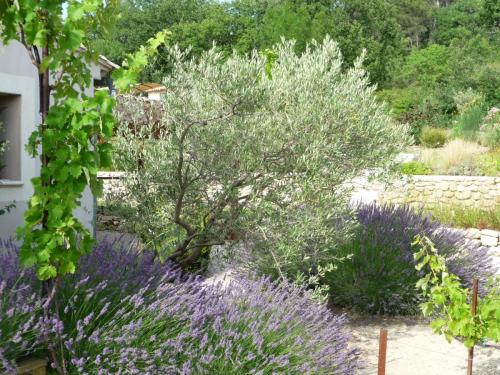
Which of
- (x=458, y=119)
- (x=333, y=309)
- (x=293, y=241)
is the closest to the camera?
(x=293, y=241)

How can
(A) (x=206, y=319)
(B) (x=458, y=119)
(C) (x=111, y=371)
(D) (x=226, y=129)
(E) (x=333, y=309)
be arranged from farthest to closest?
(B) (x=458, y=119) → (E) (x=333, y=309) → (D) (x=226, y=129) → (A) (x=206, y=319) → (C) (x=111, y=371)

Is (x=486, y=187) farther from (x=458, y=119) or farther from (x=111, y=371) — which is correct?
(x=111, y=371)

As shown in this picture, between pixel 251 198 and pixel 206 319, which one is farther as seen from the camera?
pixel 251 198

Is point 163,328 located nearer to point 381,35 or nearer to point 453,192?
point 453,192

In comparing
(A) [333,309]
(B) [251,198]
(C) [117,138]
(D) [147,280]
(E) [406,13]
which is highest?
(E) [406,13]

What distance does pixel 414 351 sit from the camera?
564 cm

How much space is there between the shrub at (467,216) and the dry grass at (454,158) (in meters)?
2.20

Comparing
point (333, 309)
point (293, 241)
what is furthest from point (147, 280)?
point (333, 309)

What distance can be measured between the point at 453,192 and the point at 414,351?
8090 millimetres

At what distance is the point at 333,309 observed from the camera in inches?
267

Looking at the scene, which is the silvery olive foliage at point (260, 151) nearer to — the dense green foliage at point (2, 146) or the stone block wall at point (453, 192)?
the dense green foliage at point (2, 146)

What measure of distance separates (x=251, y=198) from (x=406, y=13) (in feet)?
191

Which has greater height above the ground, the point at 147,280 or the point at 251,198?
the point at 251,198

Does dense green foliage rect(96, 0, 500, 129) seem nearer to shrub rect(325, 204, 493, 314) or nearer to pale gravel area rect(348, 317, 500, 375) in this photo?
shrub rect(325, 204, 493, 314)
